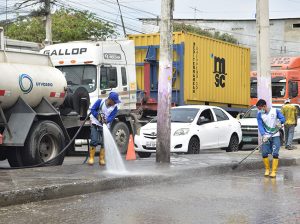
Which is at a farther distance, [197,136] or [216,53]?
[216,53]

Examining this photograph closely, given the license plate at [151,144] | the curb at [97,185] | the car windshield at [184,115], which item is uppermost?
the car windshield at [184,115]

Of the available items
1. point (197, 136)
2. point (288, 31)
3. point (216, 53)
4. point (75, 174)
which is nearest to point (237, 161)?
point (197, 136)

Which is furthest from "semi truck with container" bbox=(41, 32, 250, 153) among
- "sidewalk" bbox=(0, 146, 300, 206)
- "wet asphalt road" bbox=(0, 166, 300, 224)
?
"wet asphalt road" bbox=(0, 166, 300, 224)

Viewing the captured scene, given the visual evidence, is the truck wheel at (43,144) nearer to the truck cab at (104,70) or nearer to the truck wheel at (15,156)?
the truck wheel at (15,156)

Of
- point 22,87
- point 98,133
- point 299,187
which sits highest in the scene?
point 22,87

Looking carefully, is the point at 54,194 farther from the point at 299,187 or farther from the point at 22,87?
the point at 299,187

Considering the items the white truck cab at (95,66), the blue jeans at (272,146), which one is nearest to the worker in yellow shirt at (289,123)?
the white truck cab at (95,66)

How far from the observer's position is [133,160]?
42.7 feet

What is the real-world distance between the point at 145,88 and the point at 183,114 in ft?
14.5

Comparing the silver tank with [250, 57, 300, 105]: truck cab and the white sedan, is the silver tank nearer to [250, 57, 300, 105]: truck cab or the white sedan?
the white sedan

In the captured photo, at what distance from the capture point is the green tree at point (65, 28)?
35.0 meters

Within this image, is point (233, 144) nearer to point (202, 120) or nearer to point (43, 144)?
point (202, 120)

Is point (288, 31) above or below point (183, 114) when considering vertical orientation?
above

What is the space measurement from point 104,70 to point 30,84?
4.83 meters
